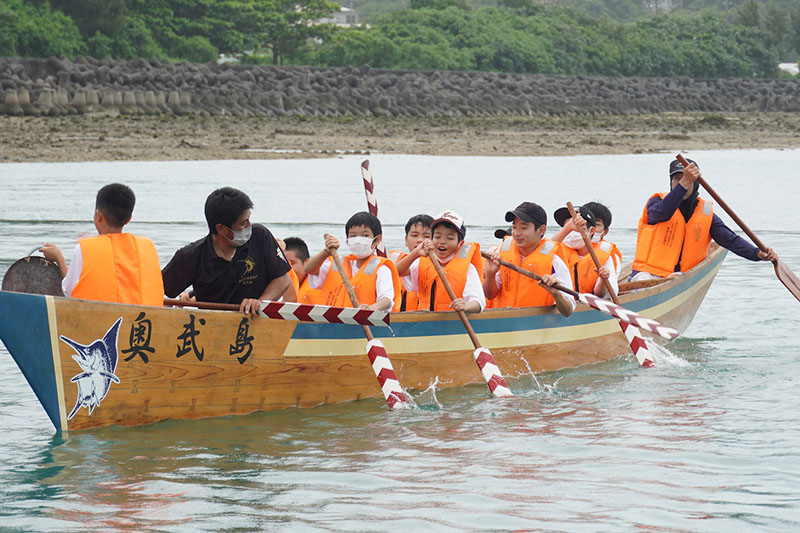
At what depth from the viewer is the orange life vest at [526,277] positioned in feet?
26.6

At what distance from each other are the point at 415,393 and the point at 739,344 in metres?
3.62

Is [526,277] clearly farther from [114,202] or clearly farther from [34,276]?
[34,276]

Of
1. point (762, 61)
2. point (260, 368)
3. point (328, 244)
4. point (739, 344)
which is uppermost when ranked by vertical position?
point (762, 61)

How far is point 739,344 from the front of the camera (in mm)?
9648

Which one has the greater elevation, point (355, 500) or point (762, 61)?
point (762, 61)

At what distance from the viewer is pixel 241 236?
6.24 meters

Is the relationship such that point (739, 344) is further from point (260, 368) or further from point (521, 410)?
point (260, 368)

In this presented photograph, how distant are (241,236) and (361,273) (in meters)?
1.34

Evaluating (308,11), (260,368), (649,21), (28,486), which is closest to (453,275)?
(260,368)

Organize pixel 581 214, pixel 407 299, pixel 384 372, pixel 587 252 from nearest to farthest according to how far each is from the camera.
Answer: pixel 384 372
pixel 407 299
pixel 581 214
pixel 587 252

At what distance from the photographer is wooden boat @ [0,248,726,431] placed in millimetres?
5691

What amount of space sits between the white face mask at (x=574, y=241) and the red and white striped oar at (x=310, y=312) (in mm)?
2720

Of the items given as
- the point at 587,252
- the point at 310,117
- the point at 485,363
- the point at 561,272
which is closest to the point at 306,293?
the point at 485,363

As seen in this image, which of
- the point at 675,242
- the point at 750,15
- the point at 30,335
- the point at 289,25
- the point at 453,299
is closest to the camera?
the point at 30,335
